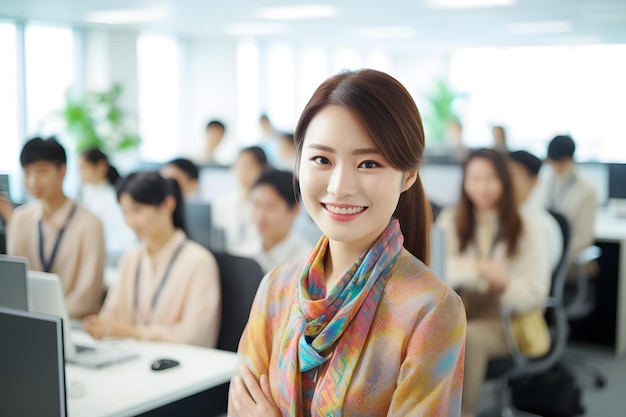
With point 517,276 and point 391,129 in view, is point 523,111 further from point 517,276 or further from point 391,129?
point 391,129

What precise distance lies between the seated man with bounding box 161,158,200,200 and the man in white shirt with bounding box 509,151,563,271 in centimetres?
218

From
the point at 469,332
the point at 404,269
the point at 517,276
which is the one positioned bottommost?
the point at 469,332

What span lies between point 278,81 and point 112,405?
1009 centimetres

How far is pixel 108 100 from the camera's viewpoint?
325 inches

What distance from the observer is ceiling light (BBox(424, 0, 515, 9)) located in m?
6.68

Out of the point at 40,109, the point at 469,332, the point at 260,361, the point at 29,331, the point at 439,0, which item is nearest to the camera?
the point at 260,361

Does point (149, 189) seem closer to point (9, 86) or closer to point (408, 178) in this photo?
point (408, 178)

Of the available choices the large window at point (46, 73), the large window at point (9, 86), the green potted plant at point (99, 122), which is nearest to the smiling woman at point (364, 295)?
the large window at point (9, 86)

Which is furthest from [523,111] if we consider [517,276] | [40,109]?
[517,276]

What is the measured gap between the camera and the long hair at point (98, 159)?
4.64m

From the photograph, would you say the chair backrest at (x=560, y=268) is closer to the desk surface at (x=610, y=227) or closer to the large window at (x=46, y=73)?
the desk surface at (x=610, y=227)

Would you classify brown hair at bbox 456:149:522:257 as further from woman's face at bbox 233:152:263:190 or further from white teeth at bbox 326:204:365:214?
white teeth at bbox 326:204:365:214

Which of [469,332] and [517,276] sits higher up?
[517,276]

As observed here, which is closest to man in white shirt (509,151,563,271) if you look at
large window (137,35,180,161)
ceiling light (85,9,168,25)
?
ceiling light (85,9,168,25)
